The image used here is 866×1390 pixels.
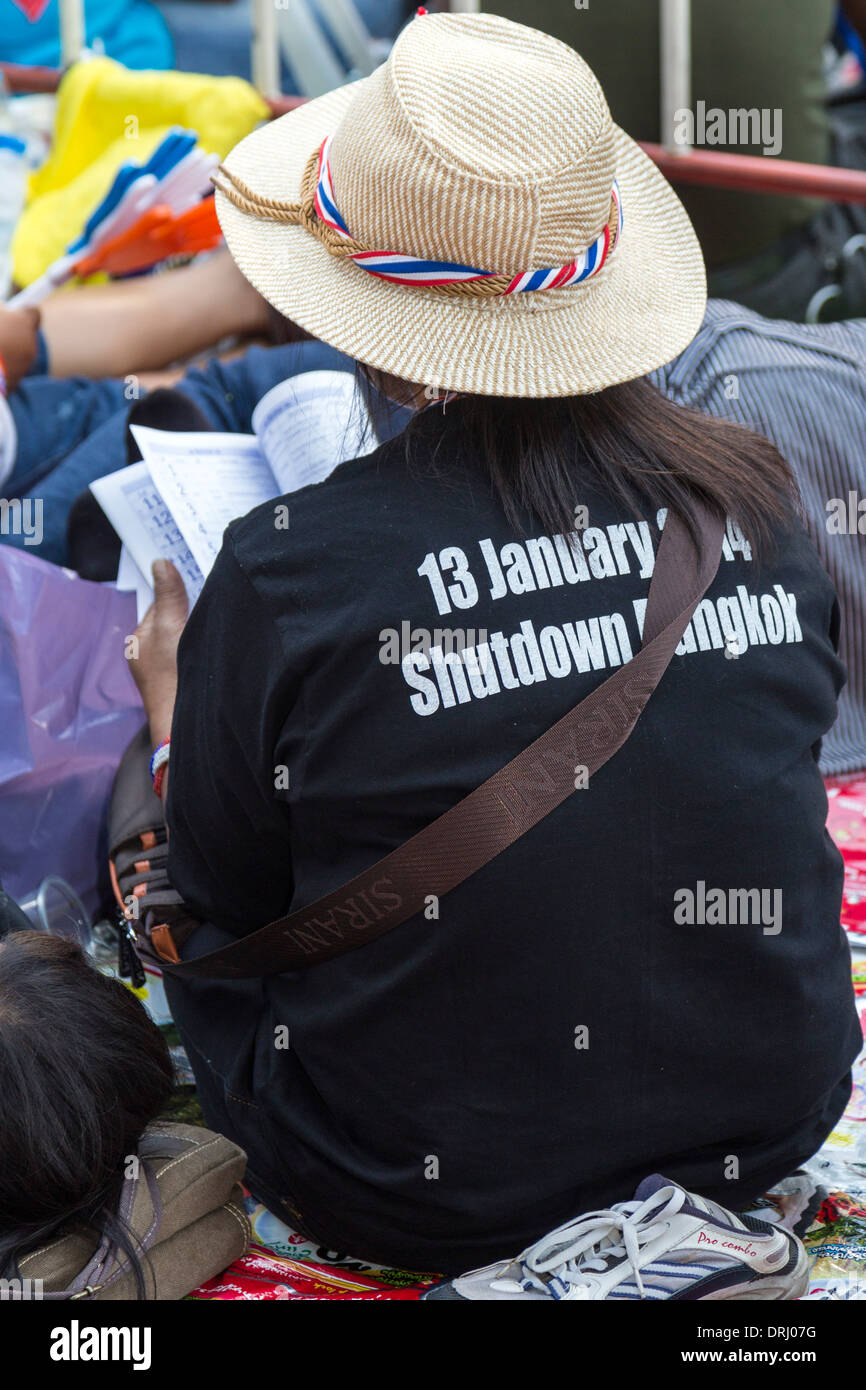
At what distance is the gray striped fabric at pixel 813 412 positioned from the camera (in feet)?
6.75

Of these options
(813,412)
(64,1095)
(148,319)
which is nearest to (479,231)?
(64,1095)

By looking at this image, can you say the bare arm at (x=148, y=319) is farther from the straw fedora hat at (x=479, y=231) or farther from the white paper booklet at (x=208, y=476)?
the straw fedora hat at (x=479, y=231)

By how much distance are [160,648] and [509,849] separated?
645 mm

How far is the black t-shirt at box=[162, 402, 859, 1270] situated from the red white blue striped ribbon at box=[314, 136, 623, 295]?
12 cm

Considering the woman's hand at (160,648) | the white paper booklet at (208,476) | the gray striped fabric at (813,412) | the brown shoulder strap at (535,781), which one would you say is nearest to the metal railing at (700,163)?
the gray striped fabric at (813,412)

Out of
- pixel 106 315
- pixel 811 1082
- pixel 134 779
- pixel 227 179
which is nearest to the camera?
pixel 811 1082

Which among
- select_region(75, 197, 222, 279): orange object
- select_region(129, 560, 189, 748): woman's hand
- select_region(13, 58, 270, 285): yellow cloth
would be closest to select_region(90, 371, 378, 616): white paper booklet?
select_region(129, 560, 189, 748): woman's hand

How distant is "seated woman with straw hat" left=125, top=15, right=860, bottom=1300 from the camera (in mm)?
1148

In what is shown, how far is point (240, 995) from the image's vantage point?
142 cm

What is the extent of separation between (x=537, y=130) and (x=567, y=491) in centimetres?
31

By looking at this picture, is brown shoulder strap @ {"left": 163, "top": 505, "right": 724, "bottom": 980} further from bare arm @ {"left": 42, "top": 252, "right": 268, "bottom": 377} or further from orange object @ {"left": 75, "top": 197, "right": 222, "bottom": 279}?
orange object @ {"left": 75, "top": 197, "right": 222, "bottom": 279}

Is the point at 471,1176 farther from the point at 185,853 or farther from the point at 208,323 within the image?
the point at 208,323

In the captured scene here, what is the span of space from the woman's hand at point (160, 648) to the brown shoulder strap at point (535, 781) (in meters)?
0.49

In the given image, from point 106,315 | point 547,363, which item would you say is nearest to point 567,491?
point 547,363
